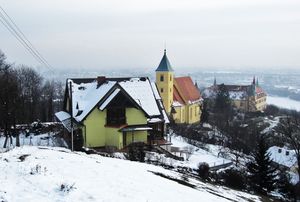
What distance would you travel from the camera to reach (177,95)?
68.5 metres

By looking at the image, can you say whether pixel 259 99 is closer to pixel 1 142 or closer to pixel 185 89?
pixel 185 89

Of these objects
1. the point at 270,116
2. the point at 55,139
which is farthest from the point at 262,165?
the point at 270,116

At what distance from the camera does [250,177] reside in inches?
1130

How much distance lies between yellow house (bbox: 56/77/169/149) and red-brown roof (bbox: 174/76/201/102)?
32.7 meters

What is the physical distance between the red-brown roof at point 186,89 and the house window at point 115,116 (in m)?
34.7

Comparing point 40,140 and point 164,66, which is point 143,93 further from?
point 164,66

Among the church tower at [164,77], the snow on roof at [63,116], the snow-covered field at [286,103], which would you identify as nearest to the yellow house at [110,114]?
the snow on roof at [63,116]

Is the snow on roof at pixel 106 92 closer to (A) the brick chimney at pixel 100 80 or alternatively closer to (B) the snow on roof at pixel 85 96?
(B) the snow on roof at pixel 85 96

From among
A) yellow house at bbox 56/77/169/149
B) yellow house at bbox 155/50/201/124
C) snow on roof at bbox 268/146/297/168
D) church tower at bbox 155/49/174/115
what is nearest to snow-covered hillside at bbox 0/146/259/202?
yellow house at bbox 56/77/169/149

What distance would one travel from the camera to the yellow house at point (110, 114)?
3403cm

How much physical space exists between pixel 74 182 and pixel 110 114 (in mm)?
22705

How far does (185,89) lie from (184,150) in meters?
35.9

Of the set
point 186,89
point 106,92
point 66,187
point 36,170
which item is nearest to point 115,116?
point 106,92

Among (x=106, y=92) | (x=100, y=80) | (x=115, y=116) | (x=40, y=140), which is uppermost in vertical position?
(x=100, y=80)
